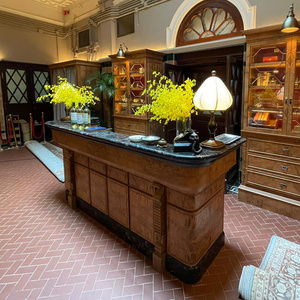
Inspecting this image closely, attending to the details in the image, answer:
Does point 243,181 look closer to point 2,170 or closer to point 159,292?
point 159,292

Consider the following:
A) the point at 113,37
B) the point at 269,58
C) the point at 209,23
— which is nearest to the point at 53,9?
the point at 113,37

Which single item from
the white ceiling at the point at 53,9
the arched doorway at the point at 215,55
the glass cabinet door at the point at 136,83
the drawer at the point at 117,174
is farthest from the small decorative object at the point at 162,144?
the white ceiling at the point at 53,9

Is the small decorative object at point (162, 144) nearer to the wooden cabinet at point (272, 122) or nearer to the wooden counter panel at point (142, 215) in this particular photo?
the wooden counter panel at point (142, 215)

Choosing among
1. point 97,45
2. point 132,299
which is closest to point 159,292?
point 132,299

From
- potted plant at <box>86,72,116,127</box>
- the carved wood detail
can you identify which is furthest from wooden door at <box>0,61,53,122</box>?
the carved wood detail

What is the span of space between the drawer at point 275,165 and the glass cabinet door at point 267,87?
0.46 m

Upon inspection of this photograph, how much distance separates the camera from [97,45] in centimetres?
732

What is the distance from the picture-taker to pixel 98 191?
127 inches

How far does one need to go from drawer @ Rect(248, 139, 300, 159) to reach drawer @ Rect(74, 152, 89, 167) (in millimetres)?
2428

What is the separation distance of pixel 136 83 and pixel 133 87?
0.12m

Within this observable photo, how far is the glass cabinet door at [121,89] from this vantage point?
20.1 feet

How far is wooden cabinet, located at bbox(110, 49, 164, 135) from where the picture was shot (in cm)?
549

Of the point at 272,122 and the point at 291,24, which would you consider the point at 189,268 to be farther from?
the point at 291,24

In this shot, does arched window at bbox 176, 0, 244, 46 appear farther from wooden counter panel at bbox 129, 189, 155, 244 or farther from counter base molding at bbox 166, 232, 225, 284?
counter base molding at bbox 166, 232, 225, 284
